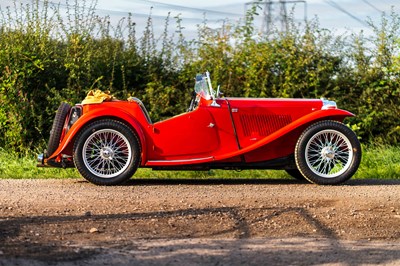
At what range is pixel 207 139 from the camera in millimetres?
10047

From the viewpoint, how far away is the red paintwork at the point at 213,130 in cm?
998

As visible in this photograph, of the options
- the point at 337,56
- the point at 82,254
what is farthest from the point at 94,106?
the point at 337,56

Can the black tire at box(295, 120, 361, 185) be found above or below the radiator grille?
below

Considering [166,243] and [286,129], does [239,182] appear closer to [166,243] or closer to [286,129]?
[286,129]

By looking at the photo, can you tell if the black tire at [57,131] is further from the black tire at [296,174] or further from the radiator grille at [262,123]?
the black tire at [296,174]

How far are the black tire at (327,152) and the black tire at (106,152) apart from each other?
194cm

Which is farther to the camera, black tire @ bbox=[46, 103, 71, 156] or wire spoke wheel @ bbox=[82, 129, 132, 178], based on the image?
black tire @ bbox=[46, 103, 71, 156]

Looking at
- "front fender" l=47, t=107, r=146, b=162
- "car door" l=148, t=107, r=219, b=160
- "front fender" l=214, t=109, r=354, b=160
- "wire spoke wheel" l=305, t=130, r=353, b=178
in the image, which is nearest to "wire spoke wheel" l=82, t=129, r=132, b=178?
"front fender" l=47, t=107, r=146, b=162

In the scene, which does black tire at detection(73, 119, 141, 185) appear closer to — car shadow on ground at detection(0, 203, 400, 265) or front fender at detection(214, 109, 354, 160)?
front fender at detection(214, 109, 354, 160)

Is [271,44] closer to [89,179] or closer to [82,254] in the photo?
[89,179]

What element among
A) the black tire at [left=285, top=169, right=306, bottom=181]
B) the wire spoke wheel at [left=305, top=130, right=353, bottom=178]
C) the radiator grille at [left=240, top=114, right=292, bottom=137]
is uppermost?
the radiator grille at [left=240, top=114, right=292, bottom=137]

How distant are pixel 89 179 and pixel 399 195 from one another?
138 inches

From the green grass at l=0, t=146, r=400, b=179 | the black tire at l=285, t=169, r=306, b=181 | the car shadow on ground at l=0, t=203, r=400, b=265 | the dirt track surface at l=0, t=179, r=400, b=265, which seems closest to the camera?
the car shadow on ground at l=0, t=203, r=400, b=265

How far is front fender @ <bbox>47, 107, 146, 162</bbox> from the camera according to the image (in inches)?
390
